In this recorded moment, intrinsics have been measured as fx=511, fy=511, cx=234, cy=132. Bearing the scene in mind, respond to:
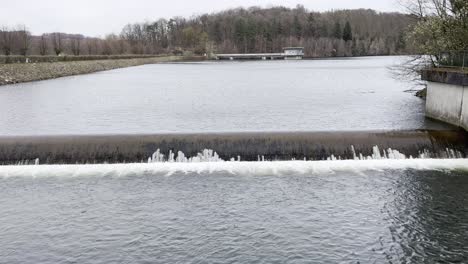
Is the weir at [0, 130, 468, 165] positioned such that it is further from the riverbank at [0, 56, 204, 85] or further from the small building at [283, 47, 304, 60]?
the small building at [283, 47, 304, 60]

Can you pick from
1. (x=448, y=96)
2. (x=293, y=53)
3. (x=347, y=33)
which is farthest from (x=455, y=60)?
(x=347, y=33)

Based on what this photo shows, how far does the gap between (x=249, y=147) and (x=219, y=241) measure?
19.4 ft

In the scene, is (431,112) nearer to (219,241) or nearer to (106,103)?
(219,241)

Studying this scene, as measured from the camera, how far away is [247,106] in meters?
25.4

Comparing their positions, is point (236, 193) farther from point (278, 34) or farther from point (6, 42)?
point (278, 34)

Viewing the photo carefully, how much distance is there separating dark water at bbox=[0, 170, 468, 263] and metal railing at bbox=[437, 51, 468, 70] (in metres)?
5.66

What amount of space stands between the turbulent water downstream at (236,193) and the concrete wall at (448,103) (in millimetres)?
481

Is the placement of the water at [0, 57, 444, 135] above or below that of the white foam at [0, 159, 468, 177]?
above

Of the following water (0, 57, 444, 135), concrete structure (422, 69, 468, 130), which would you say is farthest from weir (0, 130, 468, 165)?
water (0, 57, 444, 135)

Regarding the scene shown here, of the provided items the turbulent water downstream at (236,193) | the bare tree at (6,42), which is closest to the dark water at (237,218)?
the turbulent water downstream at (236,193)

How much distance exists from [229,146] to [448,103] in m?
7.97

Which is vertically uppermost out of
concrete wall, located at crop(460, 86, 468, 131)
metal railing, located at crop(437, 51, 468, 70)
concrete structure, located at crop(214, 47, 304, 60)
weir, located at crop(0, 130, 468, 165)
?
concrete structure, located at crop(214, 47, 304, 60)

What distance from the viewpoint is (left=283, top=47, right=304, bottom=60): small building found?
144250 millimetres

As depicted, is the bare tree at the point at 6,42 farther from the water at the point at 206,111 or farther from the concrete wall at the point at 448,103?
the concrete wall at the point at 448,103
